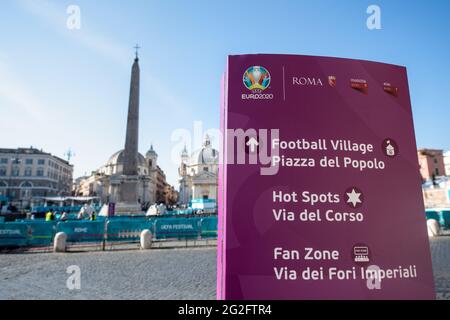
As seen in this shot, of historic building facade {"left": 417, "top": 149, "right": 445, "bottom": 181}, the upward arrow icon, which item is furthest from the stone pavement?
historic building facade {"left": 417, "top": 149, "right": 445, "bottom": 181}

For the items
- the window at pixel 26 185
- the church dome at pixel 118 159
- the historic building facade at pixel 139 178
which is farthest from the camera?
the church dome at pixel 118 159

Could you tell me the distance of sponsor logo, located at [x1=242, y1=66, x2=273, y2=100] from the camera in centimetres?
236

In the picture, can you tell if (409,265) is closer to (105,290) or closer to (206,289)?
(206,289)

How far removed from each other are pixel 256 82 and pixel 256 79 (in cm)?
3

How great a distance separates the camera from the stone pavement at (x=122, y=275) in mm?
6008

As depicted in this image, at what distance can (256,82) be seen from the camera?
238 cm

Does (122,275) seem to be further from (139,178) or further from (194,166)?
(194,166)

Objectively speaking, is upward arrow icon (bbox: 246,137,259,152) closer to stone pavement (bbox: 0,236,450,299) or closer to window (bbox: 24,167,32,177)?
stone pavement (bbox: 0,236,450,299)

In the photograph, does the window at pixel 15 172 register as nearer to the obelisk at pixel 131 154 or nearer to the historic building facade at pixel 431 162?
the obelisk at pixel 131 154

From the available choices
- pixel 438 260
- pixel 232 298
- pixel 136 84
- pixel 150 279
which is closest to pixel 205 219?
pixel 150 279

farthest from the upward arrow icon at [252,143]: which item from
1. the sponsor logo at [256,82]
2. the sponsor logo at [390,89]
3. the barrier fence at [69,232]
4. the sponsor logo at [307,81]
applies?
the barrier fence at [69,232]

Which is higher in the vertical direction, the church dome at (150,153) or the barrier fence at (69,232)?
the church dome at (150,153)
